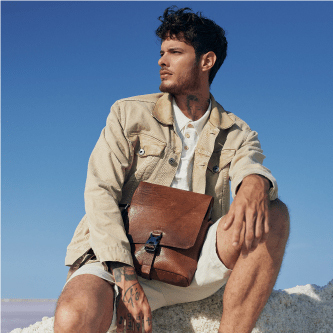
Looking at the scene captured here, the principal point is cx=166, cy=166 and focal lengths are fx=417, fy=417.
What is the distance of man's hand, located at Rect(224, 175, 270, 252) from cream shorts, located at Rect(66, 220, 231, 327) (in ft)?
0.79

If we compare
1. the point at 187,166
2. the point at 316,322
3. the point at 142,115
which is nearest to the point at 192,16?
the point at 142,115

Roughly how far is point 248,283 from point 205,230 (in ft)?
1.47

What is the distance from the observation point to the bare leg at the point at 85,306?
2127mm

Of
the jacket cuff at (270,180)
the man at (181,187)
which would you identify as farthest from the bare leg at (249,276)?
the jacket cuff at (270,180)

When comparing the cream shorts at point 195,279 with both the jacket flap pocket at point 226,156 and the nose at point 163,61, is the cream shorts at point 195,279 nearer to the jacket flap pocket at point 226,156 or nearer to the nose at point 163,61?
the jacket flap pocket at point 226,156

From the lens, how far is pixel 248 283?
8.01 ft

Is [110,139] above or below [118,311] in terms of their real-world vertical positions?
above

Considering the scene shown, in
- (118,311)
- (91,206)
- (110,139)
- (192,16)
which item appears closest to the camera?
(118,311)

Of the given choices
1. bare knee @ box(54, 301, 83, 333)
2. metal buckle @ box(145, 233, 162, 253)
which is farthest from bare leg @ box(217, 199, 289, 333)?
bare knee @ box(54, 301, 83, 333)

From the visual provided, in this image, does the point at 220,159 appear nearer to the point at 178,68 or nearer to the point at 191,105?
the point at 191,105

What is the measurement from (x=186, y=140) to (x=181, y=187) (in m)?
0.37

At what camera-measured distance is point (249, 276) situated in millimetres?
2434

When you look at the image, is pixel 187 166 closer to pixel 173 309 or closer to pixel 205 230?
pixel 205 230

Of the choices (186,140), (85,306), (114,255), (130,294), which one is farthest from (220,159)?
(85,306)
